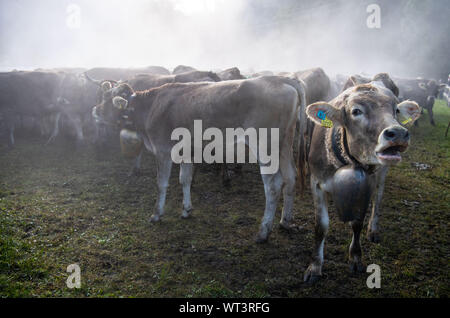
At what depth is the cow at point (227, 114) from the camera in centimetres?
410

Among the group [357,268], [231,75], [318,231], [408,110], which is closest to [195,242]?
[318,231]

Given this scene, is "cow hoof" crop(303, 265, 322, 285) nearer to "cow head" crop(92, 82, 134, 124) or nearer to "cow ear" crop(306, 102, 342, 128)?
"cow ear" crop(306, 102, 342, 128)

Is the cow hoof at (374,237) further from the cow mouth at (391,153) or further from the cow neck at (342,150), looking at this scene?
the cow mouth at (391,153)

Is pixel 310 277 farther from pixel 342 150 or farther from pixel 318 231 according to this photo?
pixel 342 150

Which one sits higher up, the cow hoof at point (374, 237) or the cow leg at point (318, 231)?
the cow leg at point (318, 231)

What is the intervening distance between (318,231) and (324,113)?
Result: 127 cm

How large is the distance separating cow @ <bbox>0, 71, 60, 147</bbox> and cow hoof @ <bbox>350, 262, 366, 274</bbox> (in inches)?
358

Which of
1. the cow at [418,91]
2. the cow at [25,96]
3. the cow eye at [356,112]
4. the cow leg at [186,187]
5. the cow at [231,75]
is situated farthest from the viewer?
the cow at [418,91]

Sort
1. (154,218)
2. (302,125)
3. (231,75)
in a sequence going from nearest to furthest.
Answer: (302,125) → (154,218) → (231,75)

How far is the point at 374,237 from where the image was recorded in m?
4.16

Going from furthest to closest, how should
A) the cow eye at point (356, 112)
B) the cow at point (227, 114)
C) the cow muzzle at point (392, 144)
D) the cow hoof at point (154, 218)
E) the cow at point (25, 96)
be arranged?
the cow at point (25, 96)
the cow hoof at point (154, 218)
the cow at point (227, 114)
the cow eye at point (356, 112)
the cow muzzle at point (392, 144)

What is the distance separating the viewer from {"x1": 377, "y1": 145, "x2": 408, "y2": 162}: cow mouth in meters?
2.34

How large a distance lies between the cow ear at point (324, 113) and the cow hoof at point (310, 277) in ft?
5.24

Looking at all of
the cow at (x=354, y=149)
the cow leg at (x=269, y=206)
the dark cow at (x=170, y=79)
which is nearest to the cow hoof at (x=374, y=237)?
the cow at (x=354, y=149)
